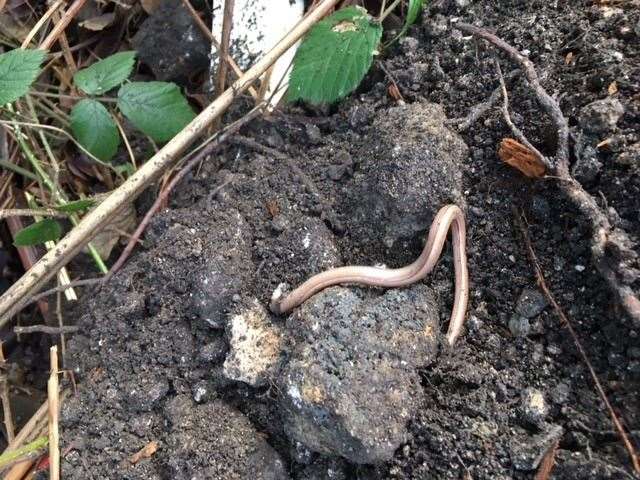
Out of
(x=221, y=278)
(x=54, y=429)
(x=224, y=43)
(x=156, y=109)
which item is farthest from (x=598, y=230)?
(x=54, y=429)

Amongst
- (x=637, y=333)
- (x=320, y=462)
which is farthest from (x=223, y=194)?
(x=637, y=333)

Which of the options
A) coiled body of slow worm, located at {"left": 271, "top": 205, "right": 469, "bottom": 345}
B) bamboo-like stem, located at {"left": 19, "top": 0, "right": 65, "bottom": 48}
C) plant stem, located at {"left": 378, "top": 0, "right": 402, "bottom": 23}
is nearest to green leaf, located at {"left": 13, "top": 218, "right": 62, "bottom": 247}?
bamboo-like stem, located at {"left": 19, "top": 0, "right": 65, "bottom": 48}

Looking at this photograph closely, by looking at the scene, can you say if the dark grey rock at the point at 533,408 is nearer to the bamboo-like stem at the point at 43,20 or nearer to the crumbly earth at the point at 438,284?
the crumbly earth at the point at 438,284

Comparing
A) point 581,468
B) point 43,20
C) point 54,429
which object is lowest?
point 581,468

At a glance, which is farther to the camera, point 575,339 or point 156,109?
point 156,109

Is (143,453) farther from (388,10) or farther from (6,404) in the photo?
(388,10)

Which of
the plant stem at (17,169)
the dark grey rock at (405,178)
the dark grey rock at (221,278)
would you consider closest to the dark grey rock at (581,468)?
the dark grey rock at (405,178)

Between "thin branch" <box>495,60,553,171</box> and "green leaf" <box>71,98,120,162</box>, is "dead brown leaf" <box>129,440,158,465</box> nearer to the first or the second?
"green leaf" <box>71,98,120,162</box>

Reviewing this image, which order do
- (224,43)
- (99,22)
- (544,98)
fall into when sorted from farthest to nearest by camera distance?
1. (99,22)
2. (224,43)
3. (544,98)
